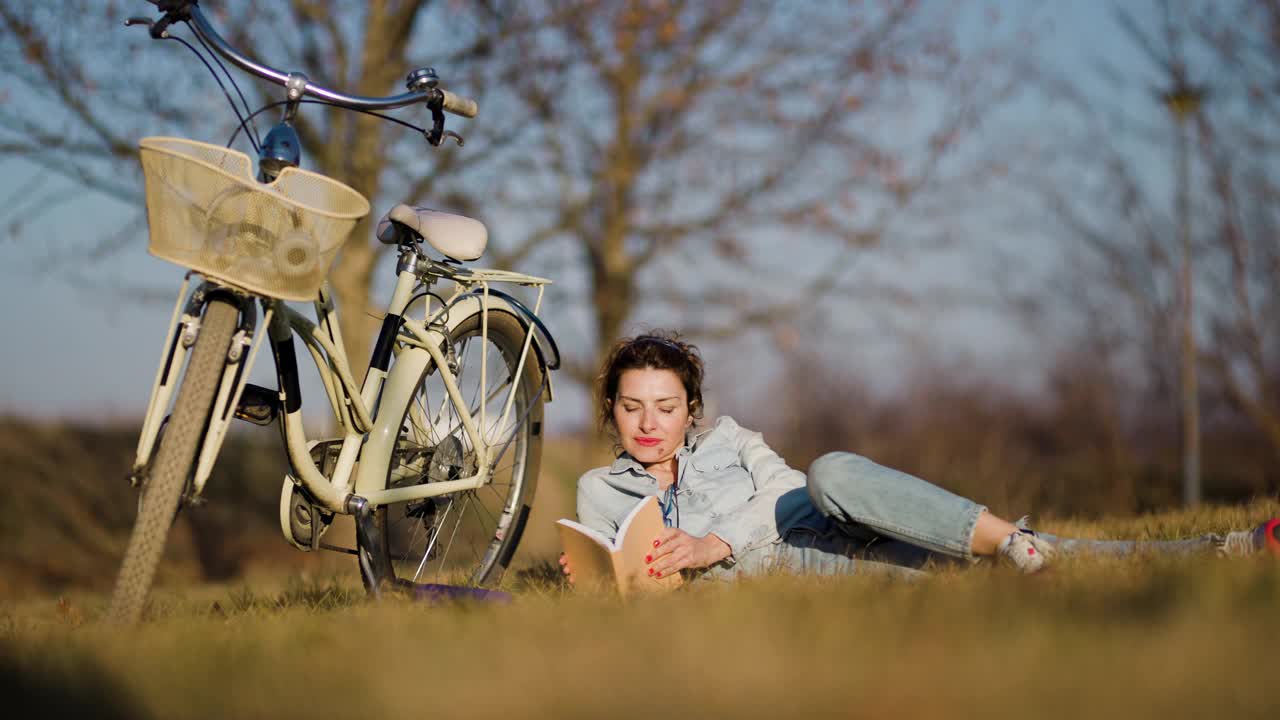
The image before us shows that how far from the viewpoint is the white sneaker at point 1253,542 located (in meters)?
2.75

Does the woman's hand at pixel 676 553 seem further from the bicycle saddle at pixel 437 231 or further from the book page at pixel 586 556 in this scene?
the bicycle saddle at pixel 437 231

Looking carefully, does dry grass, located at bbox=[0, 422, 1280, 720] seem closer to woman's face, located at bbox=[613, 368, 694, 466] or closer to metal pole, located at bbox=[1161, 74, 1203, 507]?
woman's face, located at bbox=[613, 368, 694, 466]

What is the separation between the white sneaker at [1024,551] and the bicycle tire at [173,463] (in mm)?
1968

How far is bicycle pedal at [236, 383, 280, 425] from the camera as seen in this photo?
2830 millimetres

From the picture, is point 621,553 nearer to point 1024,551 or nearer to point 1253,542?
point 1024,551

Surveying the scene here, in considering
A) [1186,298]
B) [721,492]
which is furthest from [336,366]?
[1186,298]

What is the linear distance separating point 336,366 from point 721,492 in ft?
3.87

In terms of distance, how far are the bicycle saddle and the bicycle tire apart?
0.87 m

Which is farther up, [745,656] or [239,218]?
[239,218]

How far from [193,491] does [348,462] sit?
618mm

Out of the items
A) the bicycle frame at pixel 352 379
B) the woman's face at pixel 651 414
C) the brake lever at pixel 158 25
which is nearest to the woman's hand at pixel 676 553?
the woman's face at pixel 651 414

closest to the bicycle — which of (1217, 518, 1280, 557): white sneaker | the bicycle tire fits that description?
the bicycle tire

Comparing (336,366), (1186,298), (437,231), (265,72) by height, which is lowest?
(336,366)

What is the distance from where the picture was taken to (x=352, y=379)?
3.09 meters
